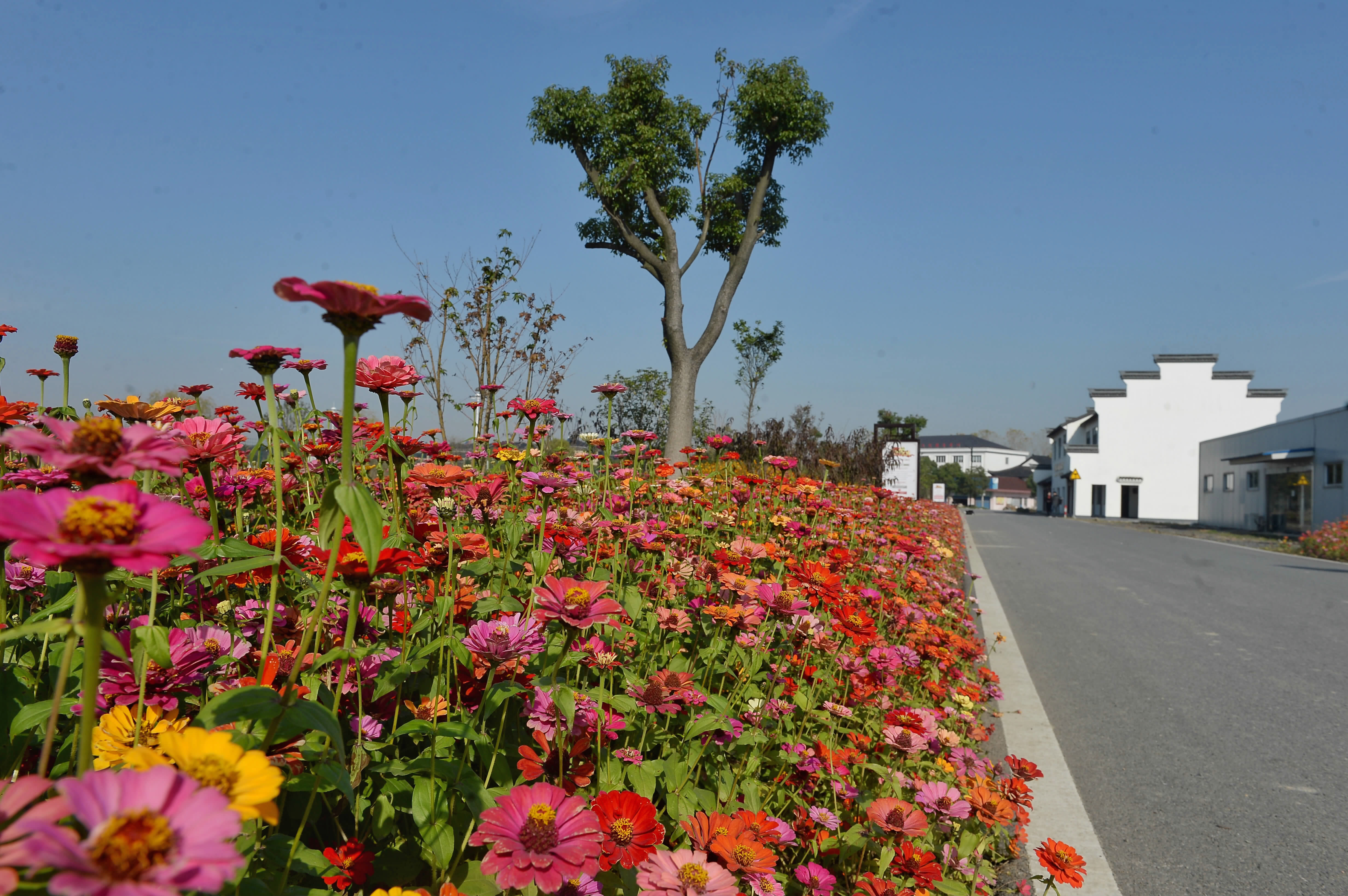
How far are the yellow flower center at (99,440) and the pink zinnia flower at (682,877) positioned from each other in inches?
34.9

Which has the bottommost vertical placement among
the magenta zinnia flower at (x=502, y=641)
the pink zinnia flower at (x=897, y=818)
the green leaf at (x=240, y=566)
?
the pink zinnia flower at (x=897, y=818)

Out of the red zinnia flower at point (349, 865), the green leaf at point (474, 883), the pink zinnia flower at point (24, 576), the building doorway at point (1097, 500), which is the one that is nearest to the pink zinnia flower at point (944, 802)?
the green leaf at point (474, 883)

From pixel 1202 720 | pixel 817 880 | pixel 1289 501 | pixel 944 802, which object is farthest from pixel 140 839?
pixel 1289 501

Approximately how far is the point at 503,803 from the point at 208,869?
24.1 inches

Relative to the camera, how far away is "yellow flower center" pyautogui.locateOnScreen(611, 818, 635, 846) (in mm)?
1146

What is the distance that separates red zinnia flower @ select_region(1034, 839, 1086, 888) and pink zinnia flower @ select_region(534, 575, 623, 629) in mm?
1293

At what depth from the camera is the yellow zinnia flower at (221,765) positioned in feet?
1.77

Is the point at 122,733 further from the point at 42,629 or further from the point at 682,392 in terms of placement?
the point at 682,392

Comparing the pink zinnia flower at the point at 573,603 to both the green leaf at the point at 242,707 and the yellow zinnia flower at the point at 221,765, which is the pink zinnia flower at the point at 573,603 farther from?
the yellow zinnia flower at the point at 221,765

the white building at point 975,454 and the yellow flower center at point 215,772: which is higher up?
the white building at point 975,454

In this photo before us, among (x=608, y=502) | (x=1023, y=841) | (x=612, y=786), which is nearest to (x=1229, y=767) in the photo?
(x=1023, y=841)

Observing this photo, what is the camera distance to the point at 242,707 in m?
0.73

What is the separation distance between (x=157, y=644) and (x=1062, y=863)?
6.27 ft

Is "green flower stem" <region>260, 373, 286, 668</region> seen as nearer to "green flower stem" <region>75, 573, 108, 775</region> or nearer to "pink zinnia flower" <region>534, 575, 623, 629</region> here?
"green flower stem" <region>75, 573, 108, 775</region>
